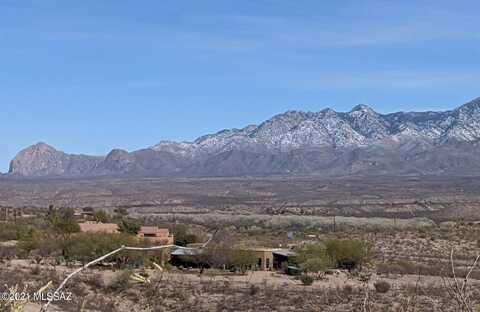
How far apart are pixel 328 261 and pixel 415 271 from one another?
5492 millimetres

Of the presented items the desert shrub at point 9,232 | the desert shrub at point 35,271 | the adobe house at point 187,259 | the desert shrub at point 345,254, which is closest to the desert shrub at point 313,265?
the desert shrub at point 345,254

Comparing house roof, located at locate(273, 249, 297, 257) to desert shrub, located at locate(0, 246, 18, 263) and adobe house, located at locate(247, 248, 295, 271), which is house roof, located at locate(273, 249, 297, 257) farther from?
desert shrub, located at locate(0, 246, 18, 263)

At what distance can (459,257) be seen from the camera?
6119 cm

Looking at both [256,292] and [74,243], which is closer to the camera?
[256,292]

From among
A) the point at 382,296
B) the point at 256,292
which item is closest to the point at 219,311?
the point at 256,292

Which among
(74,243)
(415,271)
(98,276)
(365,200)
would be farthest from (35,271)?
(365,200)

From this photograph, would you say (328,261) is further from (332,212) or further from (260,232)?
(332,212)

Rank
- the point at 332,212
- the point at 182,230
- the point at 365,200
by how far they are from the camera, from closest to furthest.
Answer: the point at 182,230
the point at 332,212
the point at 365,200

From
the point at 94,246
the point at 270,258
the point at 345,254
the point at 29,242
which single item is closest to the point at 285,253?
the point at 270,258

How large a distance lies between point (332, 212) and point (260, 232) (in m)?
56.3

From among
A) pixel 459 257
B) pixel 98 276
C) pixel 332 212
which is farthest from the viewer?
pixel 332 212

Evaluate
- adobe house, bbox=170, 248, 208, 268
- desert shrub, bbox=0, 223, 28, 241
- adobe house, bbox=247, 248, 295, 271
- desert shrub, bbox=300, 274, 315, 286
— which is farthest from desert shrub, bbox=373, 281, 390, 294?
desert shrub, bbox=0, 223, 28, 241

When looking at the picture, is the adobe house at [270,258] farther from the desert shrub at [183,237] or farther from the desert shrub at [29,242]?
the desert shrub at [29,242]

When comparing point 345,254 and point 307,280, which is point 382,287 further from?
point 345,254
